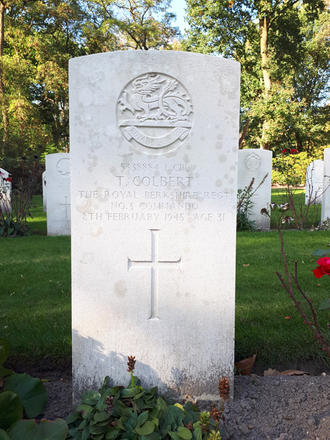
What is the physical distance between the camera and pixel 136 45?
23.0m

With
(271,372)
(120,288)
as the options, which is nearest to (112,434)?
(120,288)

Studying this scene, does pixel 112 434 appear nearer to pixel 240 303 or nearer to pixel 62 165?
pixel 240 303

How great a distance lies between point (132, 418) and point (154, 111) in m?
1.53

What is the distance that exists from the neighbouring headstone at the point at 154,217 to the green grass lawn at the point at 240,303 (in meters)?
0.57

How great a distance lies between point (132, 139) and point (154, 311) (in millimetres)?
959

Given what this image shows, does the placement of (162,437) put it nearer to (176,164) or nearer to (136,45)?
(176,164)

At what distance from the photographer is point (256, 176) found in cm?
782

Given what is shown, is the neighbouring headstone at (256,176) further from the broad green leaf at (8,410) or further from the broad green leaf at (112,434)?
the broad green leaf at (8,410)

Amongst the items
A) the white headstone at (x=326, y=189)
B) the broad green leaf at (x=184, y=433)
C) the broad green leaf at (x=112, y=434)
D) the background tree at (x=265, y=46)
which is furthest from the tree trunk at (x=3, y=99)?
the broad green leaf at (x=184, y=433)

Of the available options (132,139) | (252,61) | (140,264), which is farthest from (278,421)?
(252,61)

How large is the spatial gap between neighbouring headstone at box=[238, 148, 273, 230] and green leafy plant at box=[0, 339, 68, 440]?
6422 millimetres

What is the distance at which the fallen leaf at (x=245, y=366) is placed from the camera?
234 cm

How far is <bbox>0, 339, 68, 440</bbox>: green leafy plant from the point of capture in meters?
1.43

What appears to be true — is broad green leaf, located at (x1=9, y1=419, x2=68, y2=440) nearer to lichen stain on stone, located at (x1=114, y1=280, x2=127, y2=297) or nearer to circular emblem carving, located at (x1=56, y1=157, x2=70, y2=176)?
lichen stain on stone, located at (x1=114, y1=280, x2=127, y2=297)
